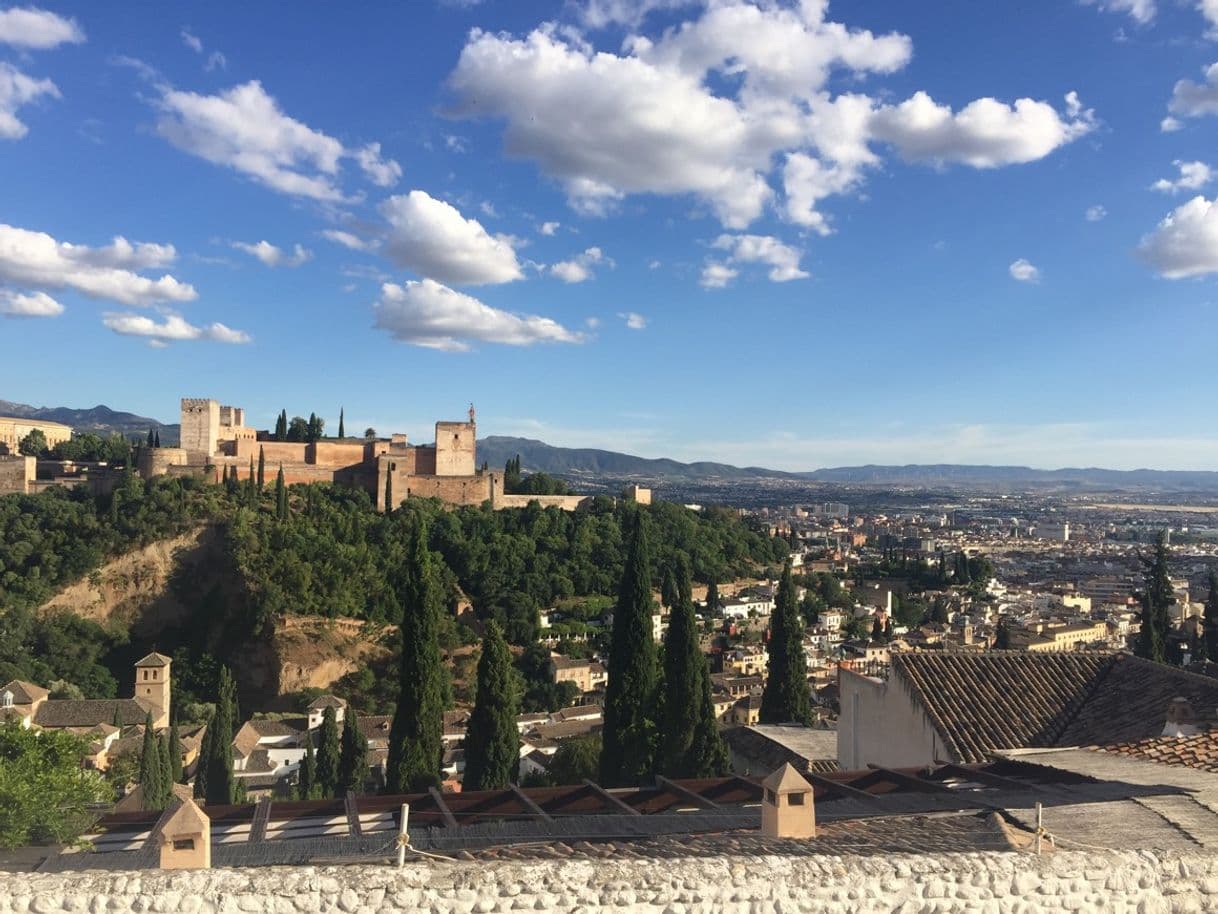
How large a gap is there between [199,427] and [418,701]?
39422 mm

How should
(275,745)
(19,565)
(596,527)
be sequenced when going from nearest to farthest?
(275,745), (19,565), (596,527)

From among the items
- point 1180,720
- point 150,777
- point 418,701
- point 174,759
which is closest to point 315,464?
point 174,759

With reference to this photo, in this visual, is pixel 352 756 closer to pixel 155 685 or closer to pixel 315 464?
pixel 155 685

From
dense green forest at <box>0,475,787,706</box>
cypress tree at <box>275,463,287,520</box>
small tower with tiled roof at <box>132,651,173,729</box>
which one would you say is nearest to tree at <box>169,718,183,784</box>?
small tower with tiled roof at <box>132,651,173,729</box>

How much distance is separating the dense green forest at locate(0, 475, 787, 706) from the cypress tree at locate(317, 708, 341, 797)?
1156 centimetres

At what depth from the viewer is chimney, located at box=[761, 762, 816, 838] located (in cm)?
494

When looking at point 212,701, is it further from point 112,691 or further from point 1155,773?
point 1155,773

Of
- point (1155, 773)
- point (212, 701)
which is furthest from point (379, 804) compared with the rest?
point (212, 701)

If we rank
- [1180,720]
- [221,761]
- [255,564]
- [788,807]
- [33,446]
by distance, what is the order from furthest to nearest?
1. [33,446]
2. [255,564]
3. [221,761]
4. [1180,720]
5. [788,807]

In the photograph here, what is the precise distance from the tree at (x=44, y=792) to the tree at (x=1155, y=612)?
27945 mm

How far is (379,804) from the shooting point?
655 cm

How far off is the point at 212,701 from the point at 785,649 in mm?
28580

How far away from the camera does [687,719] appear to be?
16266 mm

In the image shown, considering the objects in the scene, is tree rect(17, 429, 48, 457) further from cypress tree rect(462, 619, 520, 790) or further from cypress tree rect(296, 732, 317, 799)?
cypress tree rect(462, 619, 520, 790)
